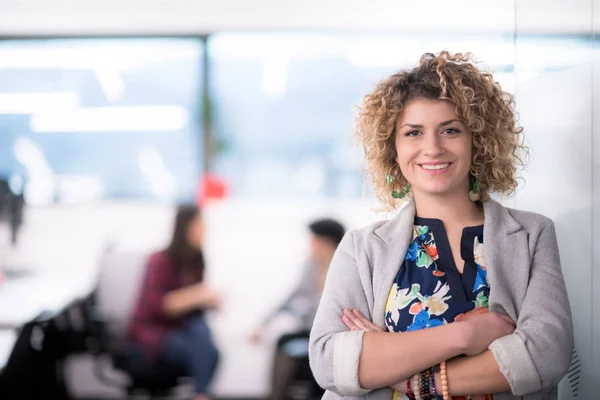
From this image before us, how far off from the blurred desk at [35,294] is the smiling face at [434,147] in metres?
2.90

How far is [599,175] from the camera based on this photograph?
1510 mm

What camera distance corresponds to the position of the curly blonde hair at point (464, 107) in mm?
1419

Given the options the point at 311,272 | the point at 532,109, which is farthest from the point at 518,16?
the point at 311,272

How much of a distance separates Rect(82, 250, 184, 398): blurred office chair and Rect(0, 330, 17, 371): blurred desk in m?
0.60

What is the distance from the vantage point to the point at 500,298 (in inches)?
52.7

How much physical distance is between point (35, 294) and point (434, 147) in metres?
3.58

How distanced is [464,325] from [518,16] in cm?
102

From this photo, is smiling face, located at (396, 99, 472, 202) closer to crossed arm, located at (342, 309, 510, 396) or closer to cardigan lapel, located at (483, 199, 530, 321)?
cardigan lapel, located at (483, 199, 530, 321)

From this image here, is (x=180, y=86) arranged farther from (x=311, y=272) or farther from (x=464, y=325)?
(x=464, y=325)

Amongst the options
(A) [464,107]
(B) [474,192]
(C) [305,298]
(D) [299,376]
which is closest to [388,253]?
(B) [474,192]

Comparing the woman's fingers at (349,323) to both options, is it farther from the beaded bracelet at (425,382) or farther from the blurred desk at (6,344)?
the blurred desk at (6,344)

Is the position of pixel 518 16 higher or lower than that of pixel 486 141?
higher

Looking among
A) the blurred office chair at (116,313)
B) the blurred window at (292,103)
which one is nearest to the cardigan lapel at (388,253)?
the blurred office chair at (116,313)

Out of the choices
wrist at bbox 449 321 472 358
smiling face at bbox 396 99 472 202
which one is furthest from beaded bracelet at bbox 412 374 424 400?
smiling face at bbox 396 99 472 202
